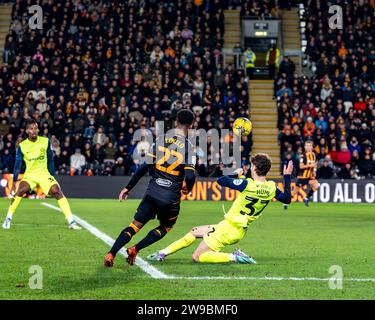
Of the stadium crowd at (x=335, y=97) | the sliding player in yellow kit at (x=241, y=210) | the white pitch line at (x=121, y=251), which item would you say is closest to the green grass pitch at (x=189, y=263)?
the white pitch line at (x=121, y=251)

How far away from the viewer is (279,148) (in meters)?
34.9

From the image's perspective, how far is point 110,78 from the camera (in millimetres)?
34500

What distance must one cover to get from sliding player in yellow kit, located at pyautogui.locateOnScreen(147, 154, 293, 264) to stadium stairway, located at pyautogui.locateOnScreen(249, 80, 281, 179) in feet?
73.0

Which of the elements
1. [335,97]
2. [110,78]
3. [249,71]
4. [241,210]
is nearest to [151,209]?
[241,210]

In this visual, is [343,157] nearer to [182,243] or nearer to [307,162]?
[307,162]

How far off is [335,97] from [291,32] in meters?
7.48

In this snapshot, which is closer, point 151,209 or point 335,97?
point 151,209

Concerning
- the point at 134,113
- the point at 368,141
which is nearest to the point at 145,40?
the point at 134,113

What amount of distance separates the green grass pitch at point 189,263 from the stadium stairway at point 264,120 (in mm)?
14503

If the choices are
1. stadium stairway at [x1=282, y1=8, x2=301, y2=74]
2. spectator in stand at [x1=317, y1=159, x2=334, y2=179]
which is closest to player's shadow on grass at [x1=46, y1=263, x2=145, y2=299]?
spectator in stand at [x1=317, y1=159, x2=334, y2=179]

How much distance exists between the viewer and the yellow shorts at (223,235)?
1099 cm

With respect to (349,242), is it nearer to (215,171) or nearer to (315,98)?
(215,171)

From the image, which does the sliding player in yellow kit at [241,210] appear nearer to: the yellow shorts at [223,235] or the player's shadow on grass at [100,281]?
the yellow shorts at [223,235]

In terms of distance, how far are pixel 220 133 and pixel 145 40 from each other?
24.0ft
